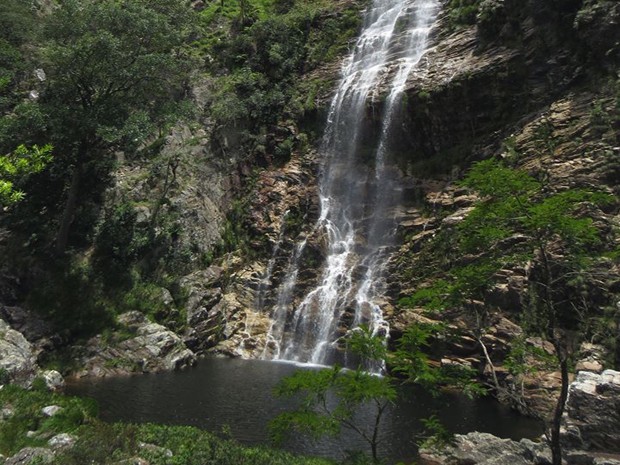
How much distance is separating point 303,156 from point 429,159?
1179 cm

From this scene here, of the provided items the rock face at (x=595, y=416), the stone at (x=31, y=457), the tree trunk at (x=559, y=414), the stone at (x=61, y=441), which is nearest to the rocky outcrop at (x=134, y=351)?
the stone at (x=61, y=441)

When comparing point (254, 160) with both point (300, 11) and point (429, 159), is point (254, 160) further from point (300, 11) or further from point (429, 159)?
point (300, 11)

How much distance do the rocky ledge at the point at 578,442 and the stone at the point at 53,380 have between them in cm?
1530

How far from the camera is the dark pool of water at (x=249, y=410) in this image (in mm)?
15641

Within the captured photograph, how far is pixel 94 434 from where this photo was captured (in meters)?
10.4

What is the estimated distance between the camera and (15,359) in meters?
18.0

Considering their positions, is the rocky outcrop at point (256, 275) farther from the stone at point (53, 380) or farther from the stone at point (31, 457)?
the stone at point (31, 457)

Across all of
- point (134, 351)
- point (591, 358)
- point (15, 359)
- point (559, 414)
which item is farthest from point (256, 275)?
point (559, 414)

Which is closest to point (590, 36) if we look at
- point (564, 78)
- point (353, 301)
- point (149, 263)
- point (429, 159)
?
point (564, 78)

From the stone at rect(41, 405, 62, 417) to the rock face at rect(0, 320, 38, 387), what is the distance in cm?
588

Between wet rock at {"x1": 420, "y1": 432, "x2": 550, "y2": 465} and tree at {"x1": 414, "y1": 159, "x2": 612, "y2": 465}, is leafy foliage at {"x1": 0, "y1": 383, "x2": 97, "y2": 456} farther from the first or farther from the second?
wet rock at {"x1": 420, "y1": 432, "x2": 550, "y2": 465}

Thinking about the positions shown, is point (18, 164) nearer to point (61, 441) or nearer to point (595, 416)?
point (61, 441)

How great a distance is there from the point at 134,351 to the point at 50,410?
47.5ft

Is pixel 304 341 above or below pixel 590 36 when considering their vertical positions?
below
